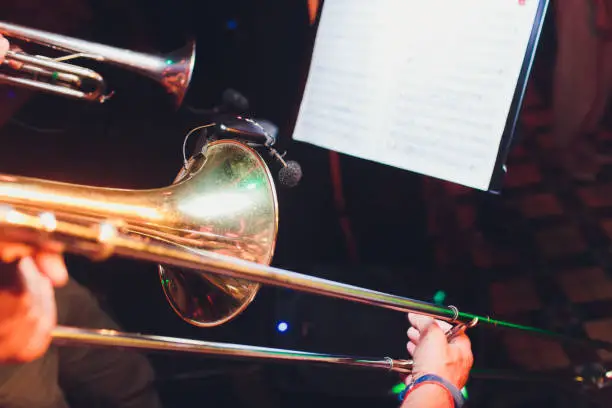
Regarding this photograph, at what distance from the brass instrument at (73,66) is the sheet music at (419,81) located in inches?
20.7

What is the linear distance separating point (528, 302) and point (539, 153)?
1003 millimetres

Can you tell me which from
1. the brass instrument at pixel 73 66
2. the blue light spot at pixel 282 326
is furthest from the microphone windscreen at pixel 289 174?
the blue light spot at pixel 282 326

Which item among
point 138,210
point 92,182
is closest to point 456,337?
point 138,210

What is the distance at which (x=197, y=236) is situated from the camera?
1.11m

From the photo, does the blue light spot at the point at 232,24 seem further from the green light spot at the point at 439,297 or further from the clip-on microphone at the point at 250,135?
the green light spot at the point at 439,297

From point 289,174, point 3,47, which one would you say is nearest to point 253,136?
point 289,174

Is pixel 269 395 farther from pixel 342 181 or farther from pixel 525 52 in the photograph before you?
pixel 525 52

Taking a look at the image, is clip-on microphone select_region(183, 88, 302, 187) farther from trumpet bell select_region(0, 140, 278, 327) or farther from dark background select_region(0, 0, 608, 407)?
dark background select_region(0, 0, 608, 407)

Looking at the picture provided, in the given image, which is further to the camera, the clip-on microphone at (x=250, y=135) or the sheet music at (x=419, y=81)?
the clip-on microphone at (x=250, y=135)

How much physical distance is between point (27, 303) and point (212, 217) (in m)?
0.49

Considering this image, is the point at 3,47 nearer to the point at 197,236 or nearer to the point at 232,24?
the point at 197,236

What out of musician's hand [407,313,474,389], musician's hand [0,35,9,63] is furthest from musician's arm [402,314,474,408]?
musician's hand [0,35,9,63]

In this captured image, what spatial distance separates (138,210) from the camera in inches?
39.6

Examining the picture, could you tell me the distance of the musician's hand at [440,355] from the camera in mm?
1060
